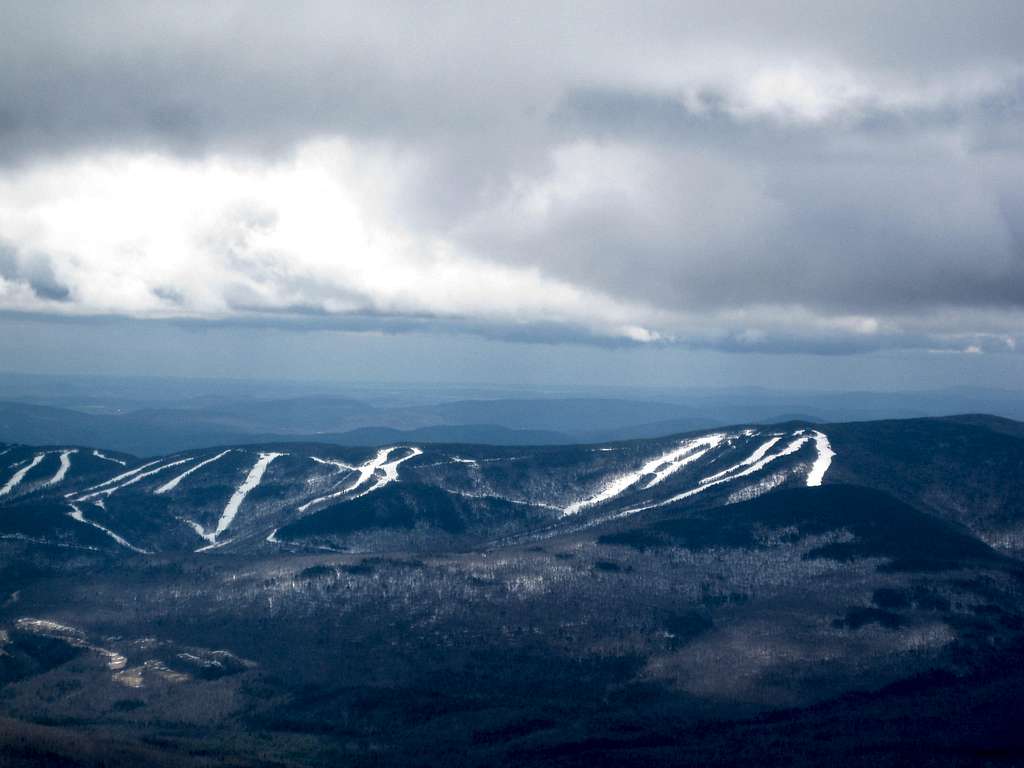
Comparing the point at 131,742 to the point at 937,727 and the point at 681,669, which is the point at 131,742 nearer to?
the point at 681,669

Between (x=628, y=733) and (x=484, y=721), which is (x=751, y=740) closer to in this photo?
(x=628, y=733)

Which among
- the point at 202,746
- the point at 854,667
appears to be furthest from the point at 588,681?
the point at 202,746

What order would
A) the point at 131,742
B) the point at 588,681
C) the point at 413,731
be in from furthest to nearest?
the point at 588,681 < the point at 413,731 < the point at 131,742

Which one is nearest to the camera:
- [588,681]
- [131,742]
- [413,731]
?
[131,742]

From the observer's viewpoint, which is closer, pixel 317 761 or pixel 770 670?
pixel 317 761

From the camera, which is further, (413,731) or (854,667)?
(854,667)

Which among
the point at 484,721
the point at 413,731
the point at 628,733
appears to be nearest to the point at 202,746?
the point at 413,731

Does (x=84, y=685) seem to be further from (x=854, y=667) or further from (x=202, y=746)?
(x=854, y=667)

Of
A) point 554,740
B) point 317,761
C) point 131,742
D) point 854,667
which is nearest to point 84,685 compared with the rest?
point 131,742
